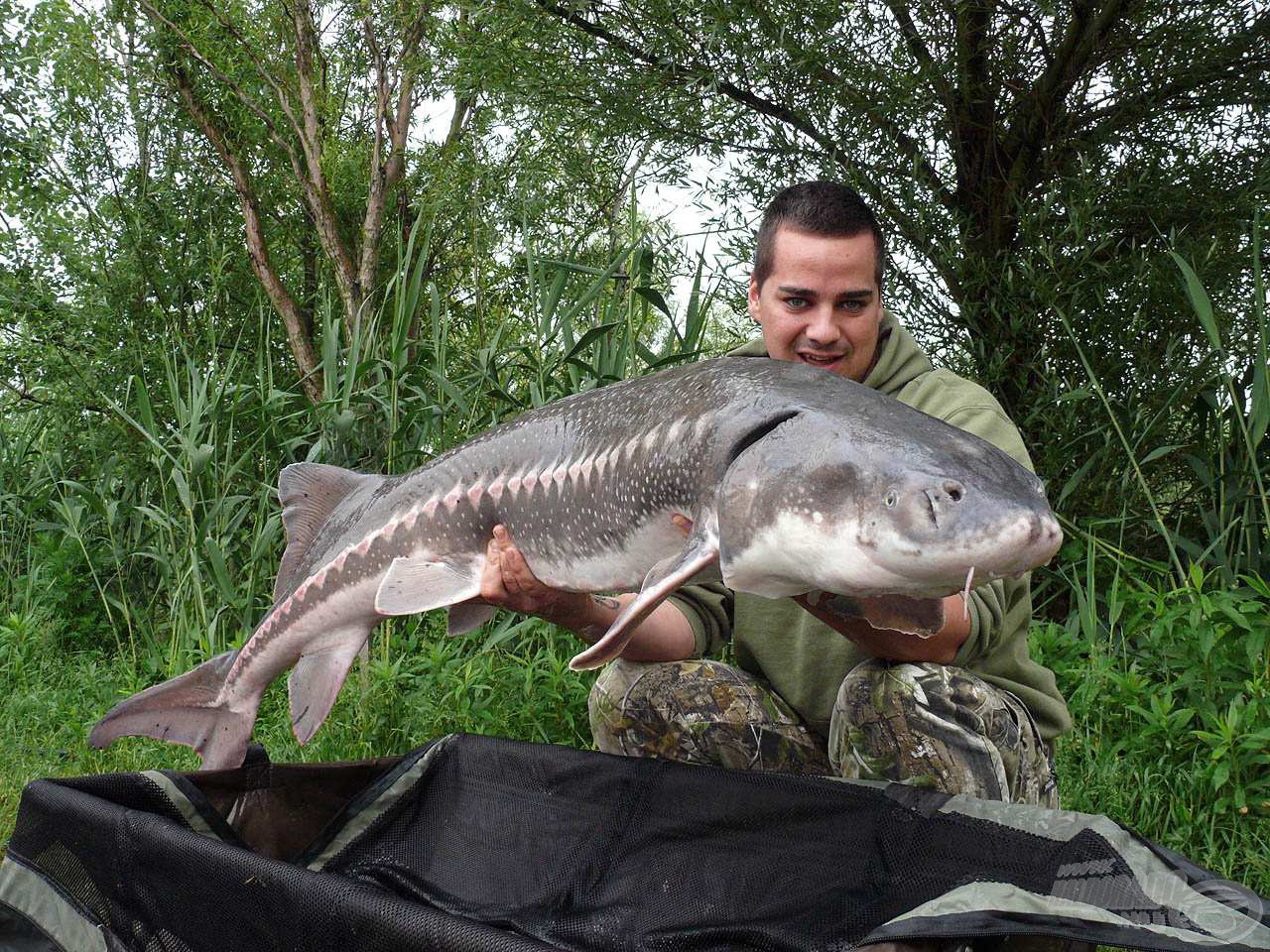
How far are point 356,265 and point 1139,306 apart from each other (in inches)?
437

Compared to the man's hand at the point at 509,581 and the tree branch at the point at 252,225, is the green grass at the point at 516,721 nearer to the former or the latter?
the man's hand at the point at 509,581

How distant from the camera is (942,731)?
5.68ft

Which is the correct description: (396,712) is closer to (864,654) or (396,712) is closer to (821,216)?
(864,654)

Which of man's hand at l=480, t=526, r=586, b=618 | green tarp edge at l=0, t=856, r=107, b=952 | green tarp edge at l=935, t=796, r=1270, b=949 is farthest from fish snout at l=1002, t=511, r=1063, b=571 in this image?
green tarp edge at l=0, t=856, r=107, b=952

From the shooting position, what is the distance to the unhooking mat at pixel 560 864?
119 cm

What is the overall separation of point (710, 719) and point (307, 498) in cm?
94

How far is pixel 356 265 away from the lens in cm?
1330

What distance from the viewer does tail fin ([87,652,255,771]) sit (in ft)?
6.78

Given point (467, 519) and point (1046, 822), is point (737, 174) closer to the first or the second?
point (467, 519)

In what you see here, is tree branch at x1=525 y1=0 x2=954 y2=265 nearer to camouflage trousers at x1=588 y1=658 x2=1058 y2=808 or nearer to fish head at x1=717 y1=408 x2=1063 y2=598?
camouflage trousers at x1=588 y1=658 x2=1058 y2=808

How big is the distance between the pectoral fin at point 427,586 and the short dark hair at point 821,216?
2.85 feet

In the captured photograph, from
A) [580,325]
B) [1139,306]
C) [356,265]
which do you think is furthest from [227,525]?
[356,265]

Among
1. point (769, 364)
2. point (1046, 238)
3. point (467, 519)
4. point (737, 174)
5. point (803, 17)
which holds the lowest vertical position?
point (467, 519)

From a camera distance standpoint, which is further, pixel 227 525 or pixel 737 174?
pixel 737 174
